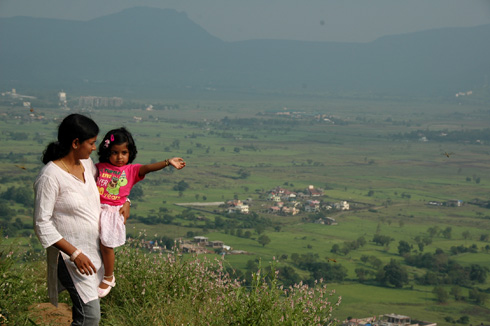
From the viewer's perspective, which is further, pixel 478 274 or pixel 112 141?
pixel 478 274

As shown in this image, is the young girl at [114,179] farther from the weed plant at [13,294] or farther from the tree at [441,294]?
the tree at [441,294]

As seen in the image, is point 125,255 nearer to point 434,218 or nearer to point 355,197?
point 434,218

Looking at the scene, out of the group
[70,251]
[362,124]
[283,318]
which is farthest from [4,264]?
[362,124]

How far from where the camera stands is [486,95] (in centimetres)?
19450

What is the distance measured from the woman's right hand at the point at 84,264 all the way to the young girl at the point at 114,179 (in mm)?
161

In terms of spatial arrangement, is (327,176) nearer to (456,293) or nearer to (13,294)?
(456,293)

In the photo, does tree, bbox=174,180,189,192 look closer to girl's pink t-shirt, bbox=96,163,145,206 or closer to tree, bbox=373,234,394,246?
tree, bbox=373,234,394,246

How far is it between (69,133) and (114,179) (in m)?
0.43

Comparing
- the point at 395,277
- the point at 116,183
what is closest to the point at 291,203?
the point at 395,277

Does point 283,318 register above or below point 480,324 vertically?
above

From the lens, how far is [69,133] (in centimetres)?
335

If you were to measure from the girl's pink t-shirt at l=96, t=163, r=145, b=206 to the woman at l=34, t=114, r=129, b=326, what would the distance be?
0.16 meters

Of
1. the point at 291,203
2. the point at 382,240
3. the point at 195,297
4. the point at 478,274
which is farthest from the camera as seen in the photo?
the point at 291,203

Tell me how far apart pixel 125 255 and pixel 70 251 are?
187cm
